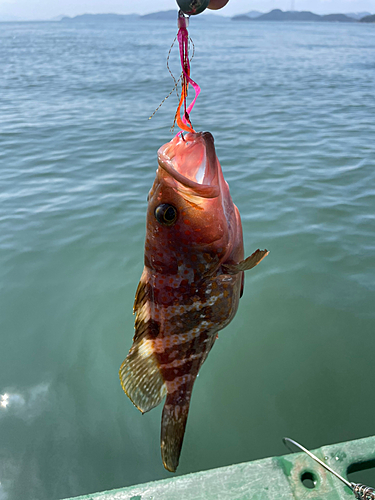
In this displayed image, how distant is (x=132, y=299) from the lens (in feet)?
16.8

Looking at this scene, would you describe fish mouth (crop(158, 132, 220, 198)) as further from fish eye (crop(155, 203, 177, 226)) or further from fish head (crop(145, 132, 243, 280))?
fish eye (crop(155, 203, 177, 226))

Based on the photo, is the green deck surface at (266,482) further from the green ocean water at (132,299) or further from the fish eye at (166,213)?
the fish eye at (166,213)

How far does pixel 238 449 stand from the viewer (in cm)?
347

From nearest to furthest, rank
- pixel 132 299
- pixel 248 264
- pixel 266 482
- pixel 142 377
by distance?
pixel 248 264 → pixel 142 377 → pixel 266 482 → pixel 132 299

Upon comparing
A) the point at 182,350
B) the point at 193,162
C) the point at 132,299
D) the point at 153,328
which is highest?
the point at 193,162

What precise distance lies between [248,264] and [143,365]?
744 millimetres

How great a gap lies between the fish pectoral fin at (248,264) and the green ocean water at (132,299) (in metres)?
2.35

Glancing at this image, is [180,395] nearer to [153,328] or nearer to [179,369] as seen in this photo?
[179,369]

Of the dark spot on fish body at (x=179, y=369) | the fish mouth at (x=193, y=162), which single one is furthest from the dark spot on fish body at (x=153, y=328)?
the fish mouth at (x=193, y=162)

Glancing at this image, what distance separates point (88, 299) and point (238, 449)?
2.64 m

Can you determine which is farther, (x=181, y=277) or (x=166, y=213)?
(x=181, y=277)

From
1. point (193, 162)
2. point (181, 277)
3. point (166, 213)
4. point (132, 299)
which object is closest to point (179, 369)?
point (181, 277)

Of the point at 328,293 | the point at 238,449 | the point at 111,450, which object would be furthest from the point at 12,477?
the point at 328,293

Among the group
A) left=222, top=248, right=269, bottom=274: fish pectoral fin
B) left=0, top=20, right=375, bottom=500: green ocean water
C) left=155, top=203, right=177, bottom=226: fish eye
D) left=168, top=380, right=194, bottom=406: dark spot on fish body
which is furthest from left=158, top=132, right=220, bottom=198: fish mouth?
left=0, top=20, right=375, bottom=500: green ocean water
